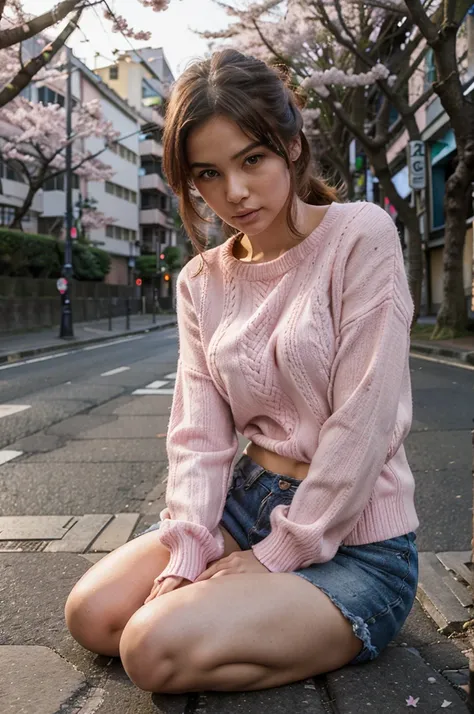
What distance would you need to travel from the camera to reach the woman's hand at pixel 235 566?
6.11 feet

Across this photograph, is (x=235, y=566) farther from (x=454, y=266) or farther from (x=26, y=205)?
(x=26, y=205)

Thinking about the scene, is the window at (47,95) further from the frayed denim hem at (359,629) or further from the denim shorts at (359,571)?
the frayed denim hem at (359,629)

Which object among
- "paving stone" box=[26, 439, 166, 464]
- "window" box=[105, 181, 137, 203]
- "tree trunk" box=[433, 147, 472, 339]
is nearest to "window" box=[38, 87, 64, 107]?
"window" box=[105, 181, 137, 203]

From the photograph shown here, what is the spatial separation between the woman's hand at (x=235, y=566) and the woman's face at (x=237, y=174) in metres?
0.89

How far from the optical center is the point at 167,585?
6.33 feet

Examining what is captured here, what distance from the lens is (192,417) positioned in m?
2.24

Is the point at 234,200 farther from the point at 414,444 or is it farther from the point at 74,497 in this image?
the point at 414,444

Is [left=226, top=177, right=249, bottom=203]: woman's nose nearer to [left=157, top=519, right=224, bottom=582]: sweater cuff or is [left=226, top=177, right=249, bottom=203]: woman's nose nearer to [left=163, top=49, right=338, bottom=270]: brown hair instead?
[left=163, top=49, right=338, bottom=270]: brown hair

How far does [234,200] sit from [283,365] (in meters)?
0.46

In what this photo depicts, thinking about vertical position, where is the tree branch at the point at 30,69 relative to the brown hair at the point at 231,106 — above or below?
above

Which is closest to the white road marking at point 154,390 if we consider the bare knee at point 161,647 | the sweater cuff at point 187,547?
the sweater cuff at point 187,547

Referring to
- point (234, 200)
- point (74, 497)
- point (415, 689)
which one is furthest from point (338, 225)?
point (74, 497)

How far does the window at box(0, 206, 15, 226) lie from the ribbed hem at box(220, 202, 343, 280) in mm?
33420

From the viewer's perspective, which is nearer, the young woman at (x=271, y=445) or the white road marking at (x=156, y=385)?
the young woman at (x=271, y=445)
